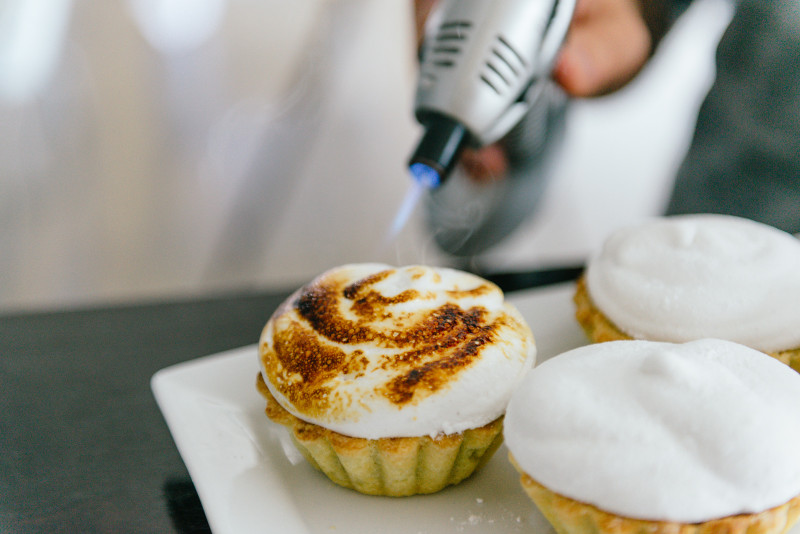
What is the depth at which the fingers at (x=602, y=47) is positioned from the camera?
1843mm

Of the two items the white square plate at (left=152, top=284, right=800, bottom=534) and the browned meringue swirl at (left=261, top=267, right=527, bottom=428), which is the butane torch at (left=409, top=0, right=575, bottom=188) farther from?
the white square plate at (left=152, top=284, right=800, bottom=534)

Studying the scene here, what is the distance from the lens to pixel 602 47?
6.27ft

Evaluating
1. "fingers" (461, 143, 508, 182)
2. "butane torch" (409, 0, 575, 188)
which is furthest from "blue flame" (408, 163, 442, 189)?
"fingers" (461, 143, 508, 182)

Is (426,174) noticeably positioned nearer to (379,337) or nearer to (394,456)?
(379,337)

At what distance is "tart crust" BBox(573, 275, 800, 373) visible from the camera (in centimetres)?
105

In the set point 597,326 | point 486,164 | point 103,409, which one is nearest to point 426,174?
point 597,326

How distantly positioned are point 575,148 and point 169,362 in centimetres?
182

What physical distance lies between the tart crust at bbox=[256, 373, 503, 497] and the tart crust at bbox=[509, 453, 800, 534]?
0.14 metres

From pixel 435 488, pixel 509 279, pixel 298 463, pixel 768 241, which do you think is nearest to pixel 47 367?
pixel 298 463

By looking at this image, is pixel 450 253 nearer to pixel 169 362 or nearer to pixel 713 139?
pixel 713 139

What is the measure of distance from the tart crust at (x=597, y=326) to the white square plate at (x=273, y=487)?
11.4 inches

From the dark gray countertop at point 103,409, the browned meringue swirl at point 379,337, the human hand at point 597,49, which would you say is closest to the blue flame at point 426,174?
the browned meringue swirl at point 379,337

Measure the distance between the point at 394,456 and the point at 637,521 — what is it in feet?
1.05

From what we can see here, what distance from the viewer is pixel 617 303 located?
1.16 meters
